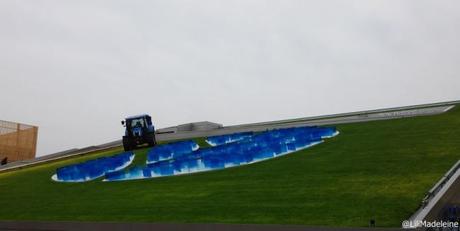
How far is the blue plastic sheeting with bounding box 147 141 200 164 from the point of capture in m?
26.2

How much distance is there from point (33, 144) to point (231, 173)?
4996cm

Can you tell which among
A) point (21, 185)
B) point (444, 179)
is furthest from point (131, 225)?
point (21, 185)

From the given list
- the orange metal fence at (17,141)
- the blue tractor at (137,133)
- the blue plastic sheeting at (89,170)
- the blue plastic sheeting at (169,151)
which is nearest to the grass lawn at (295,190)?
the blue plastic sheeting at (89,170)

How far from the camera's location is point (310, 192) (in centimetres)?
1377

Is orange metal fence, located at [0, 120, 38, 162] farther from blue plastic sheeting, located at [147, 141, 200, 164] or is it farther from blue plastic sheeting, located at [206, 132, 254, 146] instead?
blue plastic sheeting, located at [147, 141, 200, 164]

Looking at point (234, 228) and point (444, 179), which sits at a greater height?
Result: point (444, 179)

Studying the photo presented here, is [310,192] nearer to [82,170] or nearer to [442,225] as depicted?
[442,225]

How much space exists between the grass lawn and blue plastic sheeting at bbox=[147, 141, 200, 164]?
446 centimetres

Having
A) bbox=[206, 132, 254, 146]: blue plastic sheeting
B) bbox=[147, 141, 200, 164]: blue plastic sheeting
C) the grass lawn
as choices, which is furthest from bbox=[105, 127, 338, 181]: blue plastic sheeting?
bbox=[206, 132, 254, 146]: blue plastic sheeting

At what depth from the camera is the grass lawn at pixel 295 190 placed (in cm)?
1189

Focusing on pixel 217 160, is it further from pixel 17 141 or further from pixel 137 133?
pixel 17 141

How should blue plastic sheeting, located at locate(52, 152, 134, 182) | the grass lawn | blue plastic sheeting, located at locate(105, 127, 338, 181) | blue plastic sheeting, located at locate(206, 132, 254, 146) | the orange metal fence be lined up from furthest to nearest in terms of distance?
1. the orange metal fence
2. blue plastic sheeting, located at locate(206, 132, 254, 146)
3. blue plastic sheeting, located at locate(52, 152, 134, 182)
4. blue plastic sheeting, located at locate(105, 127, 338, 181)
5. the grass lawn

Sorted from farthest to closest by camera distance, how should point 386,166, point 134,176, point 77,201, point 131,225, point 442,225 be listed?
point 134,176 < point 77,201 < point 386,166 < point 131,225 < point 442,225

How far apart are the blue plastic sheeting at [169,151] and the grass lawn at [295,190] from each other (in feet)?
14.6
